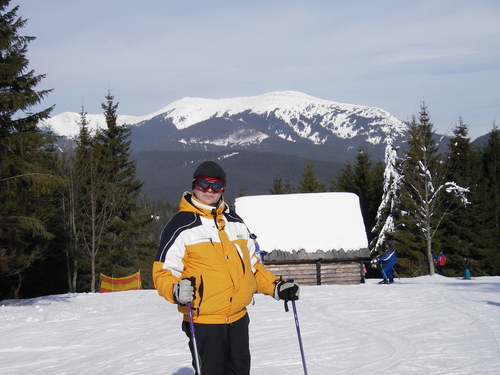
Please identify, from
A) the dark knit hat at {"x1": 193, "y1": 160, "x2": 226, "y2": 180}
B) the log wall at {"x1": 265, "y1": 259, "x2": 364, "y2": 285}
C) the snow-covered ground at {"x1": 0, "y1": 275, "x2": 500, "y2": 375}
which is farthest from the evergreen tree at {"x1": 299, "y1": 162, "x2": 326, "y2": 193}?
the dark knit hat at {"x1": 193, "y1": 160, "x2": 226, "y2": 180}

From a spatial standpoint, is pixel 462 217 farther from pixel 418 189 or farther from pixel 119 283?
pixel 119 283

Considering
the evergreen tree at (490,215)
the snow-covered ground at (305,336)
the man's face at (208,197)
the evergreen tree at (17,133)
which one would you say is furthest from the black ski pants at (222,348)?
the evergreen tree at (490,215)

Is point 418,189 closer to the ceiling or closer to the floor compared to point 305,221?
closer to the ceiling

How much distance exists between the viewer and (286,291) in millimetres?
4453

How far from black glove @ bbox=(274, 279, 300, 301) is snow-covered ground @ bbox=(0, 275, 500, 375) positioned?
2184 mm

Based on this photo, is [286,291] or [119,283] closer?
[286,291]

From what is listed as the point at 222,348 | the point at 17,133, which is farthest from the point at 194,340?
the point at 17,133

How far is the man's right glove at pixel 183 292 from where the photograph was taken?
12.1ft

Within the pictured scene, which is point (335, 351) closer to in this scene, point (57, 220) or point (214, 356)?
point (214, 356)

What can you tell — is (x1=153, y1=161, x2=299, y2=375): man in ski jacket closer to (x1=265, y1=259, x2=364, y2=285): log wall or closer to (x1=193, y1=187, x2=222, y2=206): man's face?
(x1=193, y1=187, x2=222, y2=206): man's face

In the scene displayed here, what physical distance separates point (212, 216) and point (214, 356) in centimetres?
104

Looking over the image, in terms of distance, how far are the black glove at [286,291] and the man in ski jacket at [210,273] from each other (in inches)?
13.9

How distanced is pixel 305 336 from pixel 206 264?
5.03 meters

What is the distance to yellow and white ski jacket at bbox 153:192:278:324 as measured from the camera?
12.9ft
